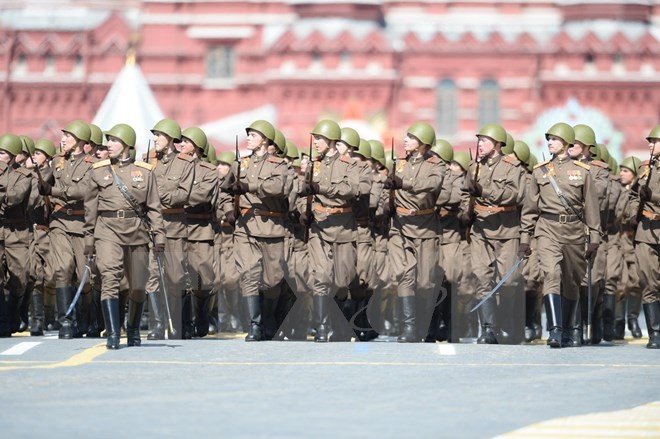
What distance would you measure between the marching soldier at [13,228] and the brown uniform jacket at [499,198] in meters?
3.78

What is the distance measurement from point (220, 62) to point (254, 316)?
4356 centimetres

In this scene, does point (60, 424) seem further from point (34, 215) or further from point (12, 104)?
point (12, 104)

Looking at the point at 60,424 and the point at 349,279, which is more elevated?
the point at 349,279

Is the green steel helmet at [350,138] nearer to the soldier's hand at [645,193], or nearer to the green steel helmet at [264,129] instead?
the green steel helmet at [264,129]

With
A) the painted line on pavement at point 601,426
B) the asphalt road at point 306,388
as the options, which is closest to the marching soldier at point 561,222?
the asphalt road at point 306,388

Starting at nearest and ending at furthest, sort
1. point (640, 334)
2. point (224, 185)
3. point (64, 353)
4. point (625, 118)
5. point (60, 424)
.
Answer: point (60, 424) → point (64, 353) → point (224, 185) → point (640, 334) → point (625, 118)

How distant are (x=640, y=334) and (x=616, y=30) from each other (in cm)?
3840

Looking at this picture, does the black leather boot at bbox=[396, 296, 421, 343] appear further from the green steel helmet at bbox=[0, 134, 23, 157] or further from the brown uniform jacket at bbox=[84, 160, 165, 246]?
the green steel helmet at bbox=[0, 134, 23, 157]

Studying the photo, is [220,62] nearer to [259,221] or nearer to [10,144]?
[10,144]

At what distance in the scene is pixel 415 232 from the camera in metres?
15.1

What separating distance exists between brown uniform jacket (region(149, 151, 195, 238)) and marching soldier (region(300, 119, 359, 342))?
1.04 metres

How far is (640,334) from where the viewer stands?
18.3 meters

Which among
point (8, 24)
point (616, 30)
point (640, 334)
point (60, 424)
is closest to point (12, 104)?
point (8, 24)

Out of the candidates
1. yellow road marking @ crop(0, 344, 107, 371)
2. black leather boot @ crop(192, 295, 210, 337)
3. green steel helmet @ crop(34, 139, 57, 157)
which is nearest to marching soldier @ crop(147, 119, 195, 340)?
black leather boot @ crop(192, 295, 210, 337)
